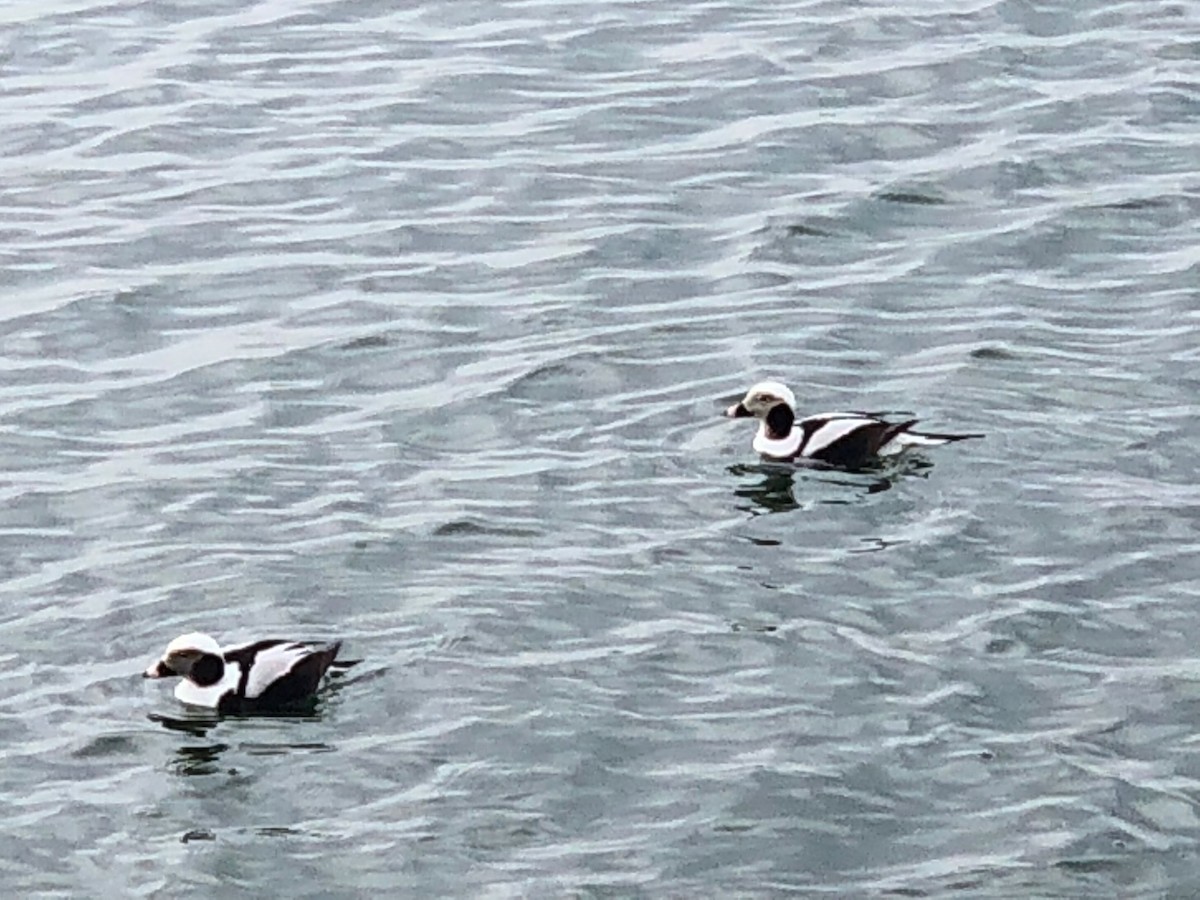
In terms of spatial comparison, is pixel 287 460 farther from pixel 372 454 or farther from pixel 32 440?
pixel 32 440

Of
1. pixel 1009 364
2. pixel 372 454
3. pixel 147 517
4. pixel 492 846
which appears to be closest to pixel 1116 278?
pixel 1009 364

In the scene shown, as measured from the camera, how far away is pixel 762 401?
61.8 ft

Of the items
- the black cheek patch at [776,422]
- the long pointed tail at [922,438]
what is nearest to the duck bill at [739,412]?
the black cheek patch at [776,422]

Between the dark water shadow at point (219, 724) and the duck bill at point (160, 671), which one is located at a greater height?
the duck bill at point (160, 671)

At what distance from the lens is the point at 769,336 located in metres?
20.4

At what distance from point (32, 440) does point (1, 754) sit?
4.13m

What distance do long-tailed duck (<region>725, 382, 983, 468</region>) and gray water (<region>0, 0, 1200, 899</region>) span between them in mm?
171

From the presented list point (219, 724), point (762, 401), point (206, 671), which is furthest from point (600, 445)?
point (206, 671)

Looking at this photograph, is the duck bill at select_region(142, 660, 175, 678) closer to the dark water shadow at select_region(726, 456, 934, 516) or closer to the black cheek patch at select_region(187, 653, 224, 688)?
the black cheek patch at select_region(187, 653, 224, 688)

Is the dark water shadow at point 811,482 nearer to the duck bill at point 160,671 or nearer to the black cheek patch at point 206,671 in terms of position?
the black cheek patch at point 206,671

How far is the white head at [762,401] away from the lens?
18.8m

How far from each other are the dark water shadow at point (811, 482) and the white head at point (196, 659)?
3702mm

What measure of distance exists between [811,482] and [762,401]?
1.87 feet

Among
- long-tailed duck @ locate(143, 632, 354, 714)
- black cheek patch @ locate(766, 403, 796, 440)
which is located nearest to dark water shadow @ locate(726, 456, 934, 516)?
black cheek patch @ locate(766, 403, 796, 440)
